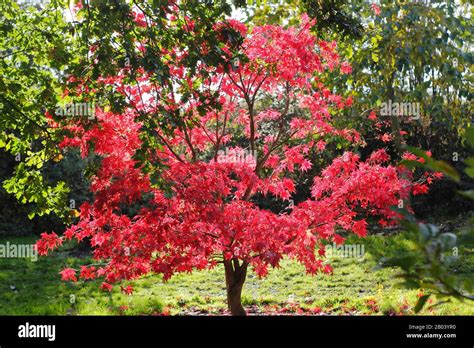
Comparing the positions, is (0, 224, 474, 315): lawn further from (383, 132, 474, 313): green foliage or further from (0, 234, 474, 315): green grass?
(383, 132, 474, 313): green foliage

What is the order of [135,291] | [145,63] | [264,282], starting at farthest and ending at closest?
[264,282], [135,291], [145,63]

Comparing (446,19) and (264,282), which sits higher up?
(446,19)

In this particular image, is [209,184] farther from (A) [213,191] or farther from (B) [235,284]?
(B) [235,284]

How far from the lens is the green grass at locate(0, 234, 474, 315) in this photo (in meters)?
6.29

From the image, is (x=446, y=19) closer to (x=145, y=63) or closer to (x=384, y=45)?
(x=384, y=45)

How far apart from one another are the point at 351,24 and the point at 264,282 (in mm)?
3993

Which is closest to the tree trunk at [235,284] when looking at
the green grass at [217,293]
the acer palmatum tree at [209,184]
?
the acer palmatum tree at [209,184]

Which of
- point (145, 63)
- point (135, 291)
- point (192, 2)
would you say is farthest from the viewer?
point (135, 291)

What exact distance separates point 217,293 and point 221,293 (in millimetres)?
52

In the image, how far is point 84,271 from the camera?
16.6 ft

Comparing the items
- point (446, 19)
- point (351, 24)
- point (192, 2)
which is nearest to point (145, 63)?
point (192, 2)

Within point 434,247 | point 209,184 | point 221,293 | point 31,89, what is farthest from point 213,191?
point 434,247

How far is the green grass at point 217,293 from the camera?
6285 millimetres

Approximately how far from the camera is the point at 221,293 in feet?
23.9
